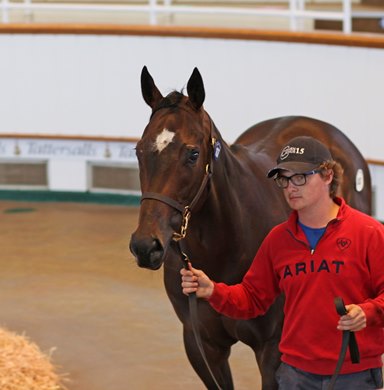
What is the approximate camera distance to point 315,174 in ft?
12.2

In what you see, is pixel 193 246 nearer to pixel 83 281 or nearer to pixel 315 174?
pixel 315 174

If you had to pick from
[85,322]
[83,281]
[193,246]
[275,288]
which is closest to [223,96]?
[83,281]

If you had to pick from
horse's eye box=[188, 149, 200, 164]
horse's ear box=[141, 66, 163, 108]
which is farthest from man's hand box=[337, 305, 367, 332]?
horse's ear box=[141, 66, 163, 108]

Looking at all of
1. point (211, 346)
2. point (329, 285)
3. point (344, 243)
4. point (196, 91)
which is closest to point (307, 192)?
point (344, 243)

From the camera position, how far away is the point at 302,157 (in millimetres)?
3734

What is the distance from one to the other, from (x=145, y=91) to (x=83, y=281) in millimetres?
4350

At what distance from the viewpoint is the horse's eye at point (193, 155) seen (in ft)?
13.9

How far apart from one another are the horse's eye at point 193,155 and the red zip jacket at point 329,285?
1.74 ft

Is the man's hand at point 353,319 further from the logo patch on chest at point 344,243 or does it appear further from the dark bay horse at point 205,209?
the dark bay horse at point 205,209

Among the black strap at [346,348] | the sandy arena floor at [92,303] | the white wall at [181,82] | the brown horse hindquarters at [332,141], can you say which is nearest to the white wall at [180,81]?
the white wall at [181,82]

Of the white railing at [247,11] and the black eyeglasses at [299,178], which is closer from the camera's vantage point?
the black eyeglasses at [299,178]

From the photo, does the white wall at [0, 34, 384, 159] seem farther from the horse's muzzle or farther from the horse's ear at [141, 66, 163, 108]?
the horse's muzzle

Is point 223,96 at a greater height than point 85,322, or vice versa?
point 223,96

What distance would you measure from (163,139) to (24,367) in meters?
2.37
